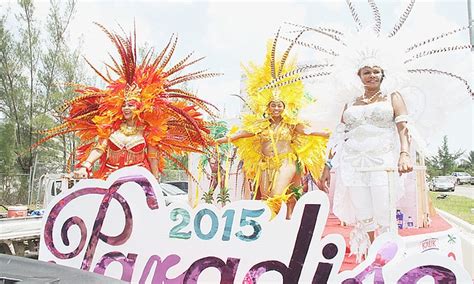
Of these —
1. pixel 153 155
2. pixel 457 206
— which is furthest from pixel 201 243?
pixel 457 206

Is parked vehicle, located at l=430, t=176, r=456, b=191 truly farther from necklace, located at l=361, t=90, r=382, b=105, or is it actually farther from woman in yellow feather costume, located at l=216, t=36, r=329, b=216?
necklace, located at l=361, t=90, r=382, b=105

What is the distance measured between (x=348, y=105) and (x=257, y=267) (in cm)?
127

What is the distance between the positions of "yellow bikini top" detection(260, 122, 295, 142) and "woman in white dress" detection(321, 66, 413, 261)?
566 millimetres

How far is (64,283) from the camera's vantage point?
1512 mm

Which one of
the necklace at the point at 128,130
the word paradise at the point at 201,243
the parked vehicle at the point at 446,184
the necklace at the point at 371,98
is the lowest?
the word paradise at the point at 201,243

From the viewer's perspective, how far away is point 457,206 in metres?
6.21

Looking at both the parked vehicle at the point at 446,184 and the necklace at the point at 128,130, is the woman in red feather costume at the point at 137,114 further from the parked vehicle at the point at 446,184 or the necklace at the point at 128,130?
the parked vehicle at the point at 446,184

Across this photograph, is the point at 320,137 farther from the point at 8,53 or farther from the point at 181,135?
the point at 8,53

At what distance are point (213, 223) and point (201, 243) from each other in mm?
131

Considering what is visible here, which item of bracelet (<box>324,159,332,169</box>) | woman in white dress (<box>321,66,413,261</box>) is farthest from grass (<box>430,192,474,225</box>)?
woman in white dress (<box>321,66,413,261</box>)

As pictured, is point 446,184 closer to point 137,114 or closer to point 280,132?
point 280,132

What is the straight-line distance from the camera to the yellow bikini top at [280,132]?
3459mm

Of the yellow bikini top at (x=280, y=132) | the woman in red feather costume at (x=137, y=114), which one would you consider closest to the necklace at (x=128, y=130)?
the woman in red feather costume at (x=137, y=114)

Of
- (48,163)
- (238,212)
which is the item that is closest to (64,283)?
(238,212)
